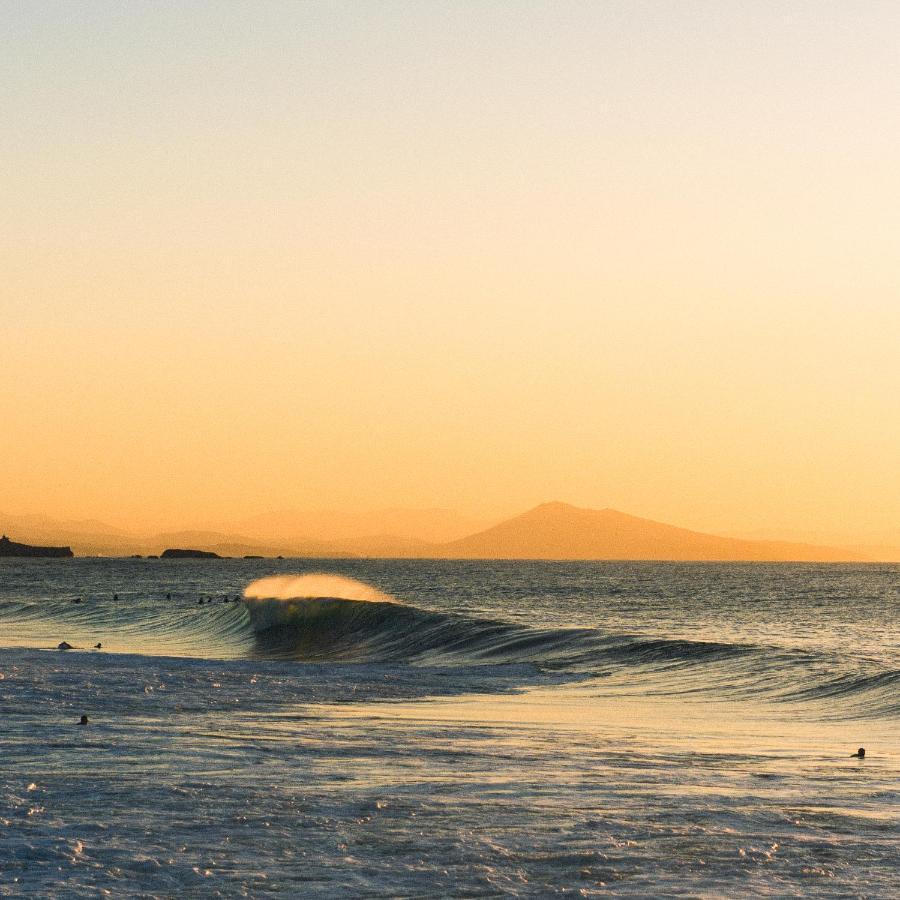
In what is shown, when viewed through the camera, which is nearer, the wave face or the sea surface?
the sea surface

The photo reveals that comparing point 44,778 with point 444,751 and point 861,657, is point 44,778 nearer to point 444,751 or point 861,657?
point 444,751

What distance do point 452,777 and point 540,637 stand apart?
3331cm

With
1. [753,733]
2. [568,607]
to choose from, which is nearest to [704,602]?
[568,607]

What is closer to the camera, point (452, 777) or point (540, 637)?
point (452, 777)

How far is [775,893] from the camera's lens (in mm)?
11625

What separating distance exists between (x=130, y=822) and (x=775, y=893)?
705 cm

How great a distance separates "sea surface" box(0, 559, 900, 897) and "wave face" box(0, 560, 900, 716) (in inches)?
14.9

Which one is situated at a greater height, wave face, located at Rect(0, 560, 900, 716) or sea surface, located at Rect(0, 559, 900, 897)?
sea surface, located at Rect(0, 559, 900, 897)

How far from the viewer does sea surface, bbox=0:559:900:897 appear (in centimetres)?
1216

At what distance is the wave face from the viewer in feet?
120

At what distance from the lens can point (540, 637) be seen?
164 ft

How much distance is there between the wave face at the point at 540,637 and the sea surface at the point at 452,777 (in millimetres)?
378

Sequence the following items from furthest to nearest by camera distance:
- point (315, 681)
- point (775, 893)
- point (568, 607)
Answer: point (568, 607) → point (315, 681) → point (775, 893)

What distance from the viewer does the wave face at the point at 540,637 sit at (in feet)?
120
